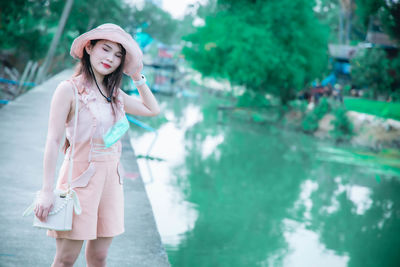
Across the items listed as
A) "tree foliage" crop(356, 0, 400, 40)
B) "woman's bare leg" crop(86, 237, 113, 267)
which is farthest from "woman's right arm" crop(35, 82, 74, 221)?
"tree foliage" crop(356, 0, 400, 40)

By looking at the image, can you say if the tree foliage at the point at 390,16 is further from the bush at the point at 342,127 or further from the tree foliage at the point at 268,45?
the bush at the point at 342,127

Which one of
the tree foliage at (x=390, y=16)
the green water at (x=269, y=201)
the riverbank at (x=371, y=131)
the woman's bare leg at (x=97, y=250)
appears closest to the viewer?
the woman's bare leg at (x=97, y=250)

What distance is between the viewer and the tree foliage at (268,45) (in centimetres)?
2212

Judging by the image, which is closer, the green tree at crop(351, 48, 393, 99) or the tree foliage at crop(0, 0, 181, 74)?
the tree foliage at crop(0, 0, 181, 74)

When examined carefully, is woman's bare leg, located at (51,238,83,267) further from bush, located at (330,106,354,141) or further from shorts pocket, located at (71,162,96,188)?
bush, located at (330,106,354,141)

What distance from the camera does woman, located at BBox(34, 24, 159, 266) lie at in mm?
1929

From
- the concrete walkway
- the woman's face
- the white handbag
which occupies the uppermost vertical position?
the woman's face

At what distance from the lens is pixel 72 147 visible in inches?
78.5

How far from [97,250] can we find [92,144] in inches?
20.7

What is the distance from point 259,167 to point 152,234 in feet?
30.6

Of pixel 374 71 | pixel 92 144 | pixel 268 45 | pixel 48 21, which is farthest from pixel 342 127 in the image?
pixel 92 144

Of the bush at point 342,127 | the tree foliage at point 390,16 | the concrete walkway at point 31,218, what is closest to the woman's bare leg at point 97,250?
the concrete walkway at point 31,218

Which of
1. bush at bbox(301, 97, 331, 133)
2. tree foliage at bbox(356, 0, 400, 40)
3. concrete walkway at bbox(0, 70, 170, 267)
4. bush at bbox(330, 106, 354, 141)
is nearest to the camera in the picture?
concrete walkway at bbox(0, 70, 170, 267)

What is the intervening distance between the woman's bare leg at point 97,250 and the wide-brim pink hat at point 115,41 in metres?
0.86
